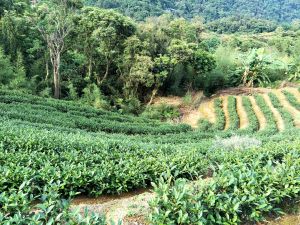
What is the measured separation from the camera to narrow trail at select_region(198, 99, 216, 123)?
28.7 m

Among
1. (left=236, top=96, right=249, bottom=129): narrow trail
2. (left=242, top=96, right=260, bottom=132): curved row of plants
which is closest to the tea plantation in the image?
(left=242, top=96, right=260, bottom=132): curved row of plants

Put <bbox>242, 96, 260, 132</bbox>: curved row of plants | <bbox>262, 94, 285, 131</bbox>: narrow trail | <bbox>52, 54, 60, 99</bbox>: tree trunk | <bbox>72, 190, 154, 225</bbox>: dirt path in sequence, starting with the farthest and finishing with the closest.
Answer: <bbox>52, 54, 60, 99</bbox>: tree trunk, <bbox>262, 94, 285, 131</bbox>: narrow trail, <bbox>242, 96, 260, 132</bbox>: curved row of plants, <bbox>72, 190, 154, 225</bbox>: dirt path

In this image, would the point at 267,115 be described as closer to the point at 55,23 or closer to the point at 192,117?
the point at 192,117

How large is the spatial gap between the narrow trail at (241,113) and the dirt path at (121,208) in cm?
2077

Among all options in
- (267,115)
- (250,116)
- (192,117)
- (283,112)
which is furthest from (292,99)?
(192,117)

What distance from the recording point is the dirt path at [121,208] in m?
5.54

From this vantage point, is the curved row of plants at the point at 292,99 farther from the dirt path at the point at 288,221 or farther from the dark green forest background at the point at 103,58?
the dirt path at the point at 288,221

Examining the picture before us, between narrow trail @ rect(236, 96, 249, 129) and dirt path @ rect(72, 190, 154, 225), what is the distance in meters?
20.8

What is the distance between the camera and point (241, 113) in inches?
1147

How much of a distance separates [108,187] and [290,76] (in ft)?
114

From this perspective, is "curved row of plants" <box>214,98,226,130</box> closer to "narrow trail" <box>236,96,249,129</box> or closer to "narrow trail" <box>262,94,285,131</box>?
"narrow trail" <box>236,96,249,129</box>

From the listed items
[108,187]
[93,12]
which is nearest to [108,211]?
[108,187]

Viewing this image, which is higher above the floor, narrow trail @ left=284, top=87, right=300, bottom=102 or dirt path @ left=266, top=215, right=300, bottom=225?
dirt path @ left=266, top=215, right=300, bottom=225

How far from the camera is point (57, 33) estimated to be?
92.3 ft
